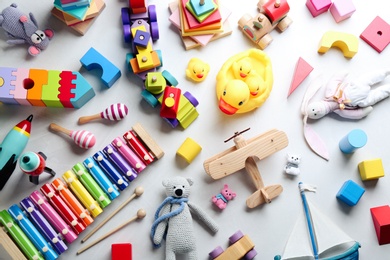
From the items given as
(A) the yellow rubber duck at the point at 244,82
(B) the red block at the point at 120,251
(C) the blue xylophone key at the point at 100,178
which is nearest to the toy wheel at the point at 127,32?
(A) the yellow rubber duck at the point at 244,82

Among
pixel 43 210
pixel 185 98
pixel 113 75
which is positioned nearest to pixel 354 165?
pixel 185 98

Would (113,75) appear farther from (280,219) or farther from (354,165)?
(354,165)

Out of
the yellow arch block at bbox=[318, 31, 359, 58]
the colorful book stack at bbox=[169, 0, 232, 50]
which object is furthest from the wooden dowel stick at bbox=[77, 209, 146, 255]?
the yellow arch block at bbox=[318, 31, 359, 58]

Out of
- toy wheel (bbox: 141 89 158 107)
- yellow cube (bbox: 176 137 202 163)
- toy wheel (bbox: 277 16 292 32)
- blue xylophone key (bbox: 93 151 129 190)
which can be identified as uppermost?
toy wheel (bbox: 277 16 292 32)

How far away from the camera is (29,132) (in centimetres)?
159

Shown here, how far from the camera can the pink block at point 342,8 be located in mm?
1772

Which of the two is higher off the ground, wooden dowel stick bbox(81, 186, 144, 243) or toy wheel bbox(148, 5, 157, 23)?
toy wheel bbox(148, 5, 157, 23)

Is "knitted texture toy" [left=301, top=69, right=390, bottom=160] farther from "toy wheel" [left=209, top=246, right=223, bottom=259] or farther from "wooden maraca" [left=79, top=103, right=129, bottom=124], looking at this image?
"wooden maraca" [left=79, top=103, right=129, bottom=124]

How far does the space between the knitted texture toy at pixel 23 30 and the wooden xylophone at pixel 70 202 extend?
0.41 meters

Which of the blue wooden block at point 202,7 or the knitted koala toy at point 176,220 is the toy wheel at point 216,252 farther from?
the blue wooden block at point 202,7

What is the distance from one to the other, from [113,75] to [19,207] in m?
0.49

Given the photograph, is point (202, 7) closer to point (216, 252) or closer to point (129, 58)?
point (129, 58)

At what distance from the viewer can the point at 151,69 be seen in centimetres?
169

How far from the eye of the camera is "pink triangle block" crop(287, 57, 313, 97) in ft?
5.66
